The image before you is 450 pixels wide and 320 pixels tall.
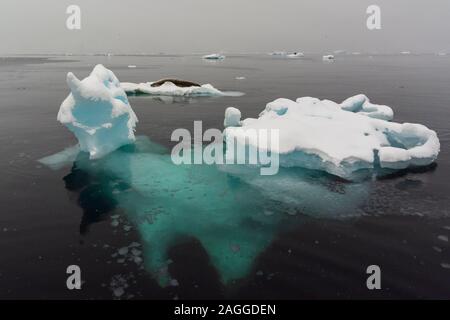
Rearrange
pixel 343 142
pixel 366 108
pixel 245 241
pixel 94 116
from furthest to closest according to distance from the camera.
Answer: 1. pixel 366 108
2. pixel 94 116
3. pixel 343 142
4. pixel 245 241

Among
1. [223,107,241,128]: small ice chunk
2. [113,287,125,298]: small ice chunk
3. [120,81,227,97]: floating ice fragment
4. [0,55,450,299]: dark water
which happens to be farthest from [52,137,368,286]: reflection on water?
[120,81,227,97]: floating ice fragment

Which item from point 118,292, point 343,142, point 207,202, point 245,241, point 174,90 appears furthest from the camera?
point 174,90

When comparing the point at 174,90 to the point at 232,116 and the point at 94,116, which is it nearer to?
the point at 232,116

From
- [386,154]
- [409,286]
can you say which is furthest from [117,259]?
[386,154]

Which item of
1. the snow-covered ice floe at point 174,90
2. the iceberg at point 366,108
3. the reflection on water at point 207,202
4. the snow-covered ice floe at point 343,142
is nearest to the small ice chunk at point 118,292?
the reflection on water at point 207,202

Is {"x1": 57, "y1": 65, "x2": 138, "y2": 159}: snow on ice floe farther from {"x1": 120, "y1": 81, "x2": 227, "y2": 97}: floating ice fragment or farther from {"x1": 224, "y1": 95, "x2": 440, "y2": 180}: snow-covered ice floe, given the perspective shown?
{"x1": 120, "y1": 81, "x2": 227, "y2": 97}: floating ice fragment

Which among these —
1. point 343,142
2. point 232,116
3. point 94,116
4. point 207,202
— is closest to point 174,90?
point 232,116

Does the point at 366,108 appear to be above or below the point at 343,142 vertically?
above
